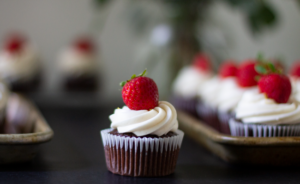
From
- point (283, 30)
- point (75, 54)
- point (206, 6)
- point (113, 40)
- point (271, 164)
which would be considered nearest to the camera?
point (271, 164)

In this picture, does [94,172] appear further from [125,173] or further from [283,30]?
[283,30]

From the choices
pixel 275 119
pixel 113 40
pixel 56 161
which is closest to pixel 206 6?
pixel 113 40

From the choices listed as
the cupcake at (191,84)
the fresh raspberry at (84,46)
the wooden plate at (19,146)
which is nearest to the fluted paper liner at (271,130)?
the wooden plate at (19,146)

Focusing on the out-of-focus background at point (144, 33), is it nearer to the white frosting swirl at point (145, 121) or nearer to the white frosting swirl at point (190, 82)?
the white frosting swirl at point (190, 82)

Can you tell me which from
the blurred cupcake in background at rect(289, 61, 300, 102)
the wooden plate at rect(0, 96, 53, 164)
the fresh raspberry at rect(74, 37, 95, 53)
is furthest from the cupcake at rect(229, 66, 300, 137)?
the fresh raspberry at rect(74, 37, 95, 53)

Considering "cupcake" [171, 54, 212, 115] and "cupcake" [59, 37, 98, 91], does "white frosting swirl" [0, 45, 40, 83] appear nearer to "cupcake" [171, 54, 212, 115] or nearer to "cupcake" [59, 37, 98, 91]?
"cupcake" [59, 37, 98, 91]

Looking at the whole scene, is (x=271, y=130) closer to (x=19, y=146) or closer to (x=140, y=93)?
(x=140, y=93)

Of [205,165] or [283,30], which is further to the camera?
[283,30]
